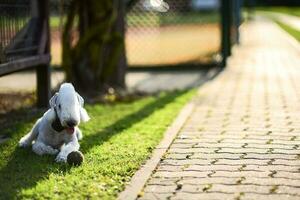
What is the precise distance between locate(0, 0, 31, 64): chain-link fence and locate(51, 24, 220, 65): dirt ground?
273 inches

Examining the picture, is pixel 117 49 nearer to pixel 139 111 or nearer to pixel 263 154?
pixel 139 111

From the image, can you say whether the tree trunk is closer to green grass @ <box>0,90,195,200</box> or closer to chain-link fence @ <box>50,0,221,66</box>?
chain-link fence @ <box>50,0,221,66</box>

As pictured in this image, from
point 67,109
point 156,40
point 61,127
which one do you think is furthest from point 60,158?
point 156,40

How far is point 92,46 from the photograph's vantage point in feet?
34.7

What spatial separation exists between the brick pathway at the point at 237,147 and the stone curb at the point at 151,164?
0.06 metres

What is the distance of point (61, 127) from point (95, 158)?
434mm

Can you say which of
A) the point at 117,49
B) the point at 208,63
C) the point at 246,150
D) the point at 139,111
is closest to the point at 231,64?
the point at 208,63

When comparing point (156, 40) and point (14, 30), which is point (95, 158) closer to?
point (14, 30)

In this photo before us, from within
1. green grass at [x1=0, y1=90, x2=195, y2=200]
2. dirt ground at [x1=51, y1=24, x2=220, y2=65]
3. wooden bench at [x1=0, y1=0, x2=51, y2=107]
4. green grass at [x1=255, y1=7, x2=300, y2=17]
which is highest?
wooden bench at [x1=0, y1=0, x2=51, y2=107]

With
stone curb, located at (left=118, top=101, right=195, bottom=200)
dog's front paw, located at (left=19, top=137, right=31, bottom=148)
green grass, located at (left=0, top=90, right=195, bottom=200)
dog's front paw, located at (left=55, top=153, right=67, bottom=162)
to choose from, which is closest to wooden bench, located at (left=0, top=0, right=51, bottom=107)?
green grass, located at (left=0, top=90, right=195, bottom=200)

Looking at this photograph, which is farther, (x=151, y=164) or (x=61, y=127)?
(x=61, y=127)

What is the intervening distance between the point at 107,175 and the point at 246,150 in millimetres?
1585

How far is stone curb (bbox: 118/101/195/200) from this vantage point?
16.3 feet

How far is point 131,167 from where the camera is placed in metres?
5.72
